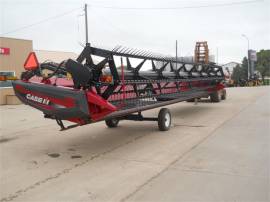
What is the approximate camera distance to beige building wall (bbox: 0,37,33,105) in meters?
20.3

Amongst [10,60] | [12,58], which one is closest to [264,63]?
[12,58]

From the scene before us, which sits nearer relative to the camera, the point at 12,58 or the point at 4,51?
the point at 4,51

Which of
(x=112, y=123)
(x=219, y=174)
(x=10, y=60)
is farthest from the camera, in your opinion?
(x=10, y=60)

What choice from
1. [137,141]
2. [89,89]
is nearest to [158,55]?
[137,141]

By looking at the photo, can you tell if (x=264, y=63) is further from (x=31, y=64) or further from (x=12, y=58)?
(x=31, y=64)

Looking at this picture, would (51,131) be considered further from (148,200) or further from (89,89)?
(148,200)

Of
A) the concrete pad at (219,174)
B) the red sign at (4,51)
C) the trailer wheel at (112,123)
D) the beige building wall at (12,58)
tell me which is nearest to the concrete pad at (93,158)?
the concrete pad at (219,174)

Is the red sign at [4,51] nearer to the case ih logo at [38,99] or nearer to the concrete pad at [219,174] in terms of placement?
the case ih logo at [38,99]

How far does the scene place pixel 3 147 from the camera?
7.47 metres

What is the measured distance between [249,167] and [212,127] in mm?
3916

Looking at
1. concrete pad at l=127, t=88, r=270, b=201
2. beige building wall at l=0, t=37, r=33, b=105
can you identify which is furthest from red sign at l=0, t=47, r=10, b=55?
concrete pad at l=127, t=88, r=270, b=201

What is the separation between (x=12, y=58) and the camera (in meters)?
20.9

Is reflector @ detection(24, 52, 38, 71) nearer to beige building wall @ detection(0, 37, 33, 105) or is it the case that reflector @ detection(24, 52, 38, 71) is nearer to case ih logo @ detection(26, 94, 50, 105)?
case ih logo @ detection(26, 94, 50, 105)

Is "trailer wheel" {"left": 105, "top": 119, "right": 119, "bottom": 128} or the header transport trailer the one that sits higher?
the header transport trailer
